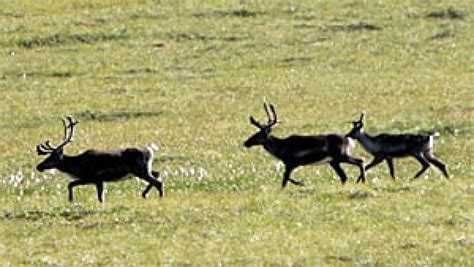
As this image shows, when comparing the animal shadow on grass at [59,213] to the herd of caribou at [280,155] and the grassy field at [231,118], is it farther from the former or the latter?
the herd of caribou at [280,155]

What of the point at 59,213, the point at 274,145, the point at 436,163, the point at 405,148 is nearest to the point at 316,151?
the point at 274,145

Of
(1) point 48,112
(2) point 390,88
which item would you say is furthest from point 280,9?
(1) point 48,112

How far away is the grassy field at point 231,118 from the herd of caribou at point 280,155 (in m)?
0.45

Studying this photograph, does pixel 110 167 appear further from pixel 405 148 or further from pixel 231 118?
pixel 231 118

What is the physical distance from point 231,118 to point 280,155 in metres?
13.8

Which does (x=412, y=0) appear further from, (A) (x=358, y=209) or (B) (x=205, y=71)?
(A) (x=358, y=209)

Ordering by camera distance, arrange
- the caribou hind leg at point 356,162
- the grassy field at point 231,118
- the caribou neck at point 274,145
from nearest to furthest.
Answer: the grassy field at point 231,118 < the caribou hind leg at point 356,162 < the caribou neck at point 274,145

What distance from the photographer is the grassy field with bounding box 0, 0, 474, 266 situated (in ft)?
56.6

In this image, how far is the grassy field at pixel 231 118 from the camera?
1725 cm

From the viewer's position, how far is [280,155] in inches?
911

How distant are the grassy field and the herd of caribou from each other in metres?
0.45

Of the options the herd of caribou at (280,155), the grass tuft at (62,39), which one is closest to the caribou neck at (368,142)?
the herd of caribou at (280,155)

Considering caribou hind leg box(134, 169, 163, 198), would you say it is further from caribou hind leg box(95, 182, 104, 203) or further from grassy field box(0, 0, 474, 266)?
caribou hind leg box(95, 182, 104, 203)

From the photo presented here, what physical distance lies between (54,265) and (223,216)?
11.2ft
